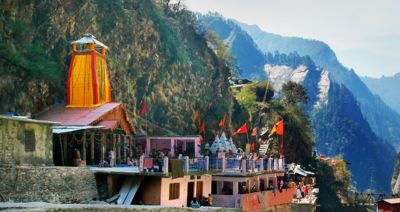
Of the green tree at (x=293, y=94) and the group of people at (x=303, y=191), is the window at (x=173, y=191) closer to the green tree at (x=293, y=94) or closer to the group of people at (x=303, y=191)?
the group of people at (x=303, y=191)

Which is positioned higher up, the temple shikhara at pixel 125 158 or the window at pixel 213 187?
the temple shikhara at pixel 125 158

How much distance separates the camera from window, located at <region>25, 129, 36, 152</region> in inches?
947

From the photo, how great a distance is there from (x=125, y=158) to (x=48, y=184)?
11.1m

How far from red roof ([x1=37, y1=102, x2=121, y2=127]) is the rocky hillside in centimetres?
148

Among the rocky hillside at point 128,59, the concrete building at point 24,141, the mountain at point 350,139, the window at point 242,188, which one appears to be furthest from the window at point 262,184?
the mountain at point 350,139

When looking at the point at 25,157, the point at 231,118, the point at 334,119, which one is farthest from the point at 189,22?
the point at 334,119

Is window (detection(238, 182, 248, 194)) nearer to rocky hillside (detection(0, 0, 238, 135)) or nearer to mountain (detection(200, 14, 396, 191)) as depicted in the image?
rocky hillside (detection(0, 0, 238, 135))

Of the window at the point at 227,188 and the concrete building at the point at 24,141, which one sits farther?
the window at the point at 227,188

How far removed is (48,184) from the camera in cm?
2306

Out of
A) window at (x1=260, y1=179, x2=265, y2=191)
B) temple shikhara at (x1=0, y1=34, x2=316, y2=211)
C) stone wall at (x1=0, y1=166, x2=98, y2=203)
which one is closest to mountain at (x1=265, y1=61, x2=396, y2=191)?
window at (x1=260, y1=179, x2=265, y2=191)

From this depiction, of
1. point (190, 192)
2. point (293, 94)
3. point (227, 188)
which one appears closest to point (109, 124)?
point (190, 192)

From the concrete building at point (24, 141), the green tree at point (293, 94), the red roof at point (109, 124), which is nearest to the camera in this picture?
the concrete building at point (24, 141)

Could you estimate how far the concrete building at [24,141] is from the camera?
22484 millimetres

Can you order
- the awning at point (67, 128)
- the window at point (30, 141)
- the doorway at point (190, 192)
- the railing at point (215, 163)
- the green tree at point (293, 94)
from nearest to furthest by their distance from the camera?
1. the window at point (30, 141)
2. the awning at point (67, 128)
3. the doorway at point (190, 192)
4. the railing at point (215, 163)
5. the green tree at point (293, 94)
